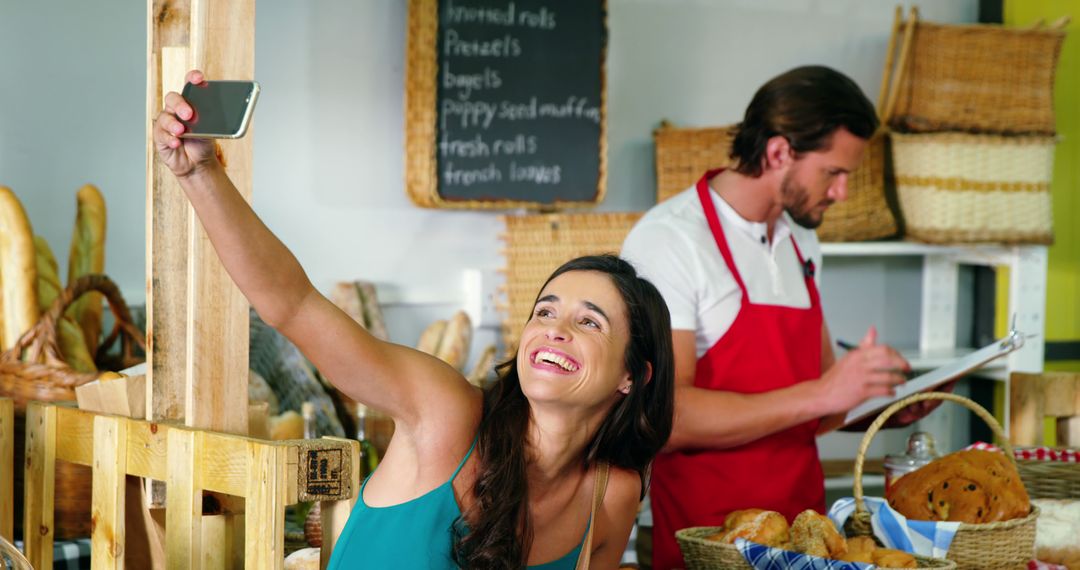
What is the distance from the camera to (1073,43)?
4.21 meters

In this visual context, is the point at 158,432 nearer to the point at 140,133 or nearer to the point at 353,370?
the point at 353,370

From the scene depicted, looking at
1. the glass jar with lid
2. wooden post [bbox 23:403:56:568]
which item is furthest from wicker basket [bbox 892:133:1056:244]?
wooden post [bbox 23:403:56:568]

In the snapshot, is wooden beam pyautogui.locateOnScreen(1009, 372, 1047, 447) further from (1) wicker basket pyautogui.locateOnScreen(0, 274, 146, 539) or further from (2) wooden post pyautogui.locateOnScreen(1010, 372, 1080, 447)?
(1) wicker basket pyautogui.locateOnScreen(0, 274, 146, 539)

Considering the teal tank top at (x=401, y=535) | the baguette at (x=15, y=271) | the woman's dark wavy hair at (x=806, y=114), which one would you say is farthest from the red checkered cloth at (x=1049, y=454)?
the baguette at (x=15, y=271)

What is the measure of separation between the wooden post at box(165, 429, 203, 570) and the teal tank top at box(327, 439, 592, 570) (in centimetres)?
22

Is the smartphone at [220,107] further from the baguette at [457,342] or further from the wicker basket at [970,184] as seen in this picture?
the wicker basket at [970,184]

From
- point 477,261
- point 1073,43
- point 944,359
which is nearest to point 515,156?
point 477,261

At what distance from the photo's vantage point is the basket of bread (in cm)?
169

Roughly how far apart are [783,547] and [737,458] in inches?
24.7

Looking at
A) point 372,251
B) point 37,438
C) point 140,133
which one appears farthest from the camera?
point 372,251

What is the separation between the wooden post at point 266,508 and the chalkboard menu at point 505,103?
6.38 feet

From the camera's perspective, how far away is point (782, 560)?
1.69m

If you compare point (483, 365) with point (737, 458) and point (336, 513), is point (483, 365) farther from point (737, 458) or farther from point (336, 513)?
point (336, 513)

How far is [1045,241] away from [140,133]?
2708 millimetres
